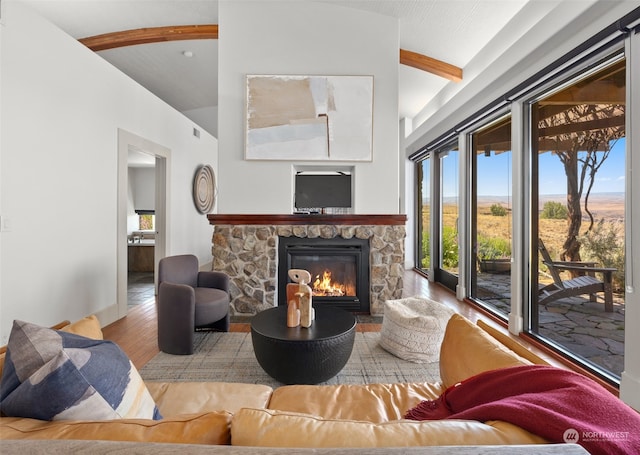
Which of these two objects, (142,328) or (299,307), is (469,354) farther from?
(142,328)

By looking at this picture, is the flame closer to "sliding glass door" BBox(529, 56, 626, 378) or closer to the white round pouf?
the white round pouf

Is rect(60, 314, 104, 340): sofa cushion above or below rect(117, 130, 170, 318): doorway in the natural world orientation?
below

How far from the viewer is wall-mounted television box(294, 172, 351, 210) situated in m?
4.03

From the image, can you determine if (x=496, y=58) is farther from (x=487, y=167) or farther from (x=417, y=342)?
(x=417, y=342)

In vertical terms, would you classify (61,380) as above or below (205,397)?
above

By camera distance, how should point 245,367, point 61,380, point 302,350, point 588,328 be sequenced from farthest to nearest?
point 588,328 < point 245,367 < point 302,350 < point 61,380

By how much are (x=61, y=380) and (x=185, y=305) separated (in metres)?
1.99

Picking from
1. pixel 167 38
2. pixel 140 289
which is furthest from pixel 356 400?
pixel 140 289

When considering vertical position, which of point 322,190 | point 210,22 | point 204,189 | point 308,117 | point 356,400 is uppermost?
point 210,22

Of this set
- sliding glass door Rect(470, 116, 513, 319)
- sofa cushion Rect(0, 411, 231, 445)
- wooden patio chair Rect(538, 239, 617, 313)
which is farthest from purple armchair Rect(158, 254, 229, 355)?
sliding glass door Rect(470, 116, 513, 319)

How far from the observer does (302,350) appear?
2.04 metres

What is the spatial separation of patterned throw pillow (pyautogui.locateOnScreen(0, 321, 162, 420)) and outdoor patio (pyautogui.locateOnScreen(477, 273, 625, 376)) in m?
3.05

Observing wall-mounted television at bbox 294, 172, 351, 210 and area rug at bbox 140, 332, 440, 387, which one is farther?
wall-mounted television at bbox 294, 172, 351, 210

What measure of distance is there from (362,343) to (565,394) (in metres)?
2.37
